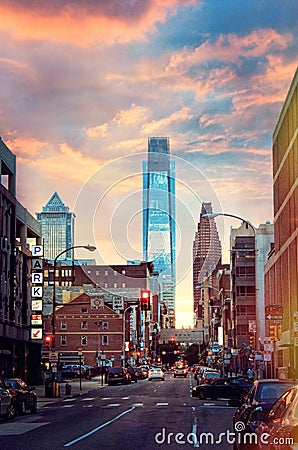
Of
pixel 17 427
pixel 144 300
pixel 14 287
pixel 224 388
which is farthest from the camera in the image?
pixel 14 287

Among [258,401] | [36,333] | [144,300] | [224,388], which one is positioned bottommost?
[224,388]

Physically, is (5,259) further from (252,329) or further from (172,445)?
(172,445)

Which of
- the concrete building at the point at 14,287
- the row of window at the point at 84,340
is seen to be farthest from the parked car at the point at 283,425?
the row of window at the point at 84,340

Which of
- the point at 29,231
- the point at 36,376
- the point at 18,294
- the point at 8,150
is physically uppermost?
the point at 8,150

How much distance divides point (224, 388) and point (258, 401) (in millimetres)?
29252

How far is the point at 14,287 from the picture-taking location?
66875 millimetres

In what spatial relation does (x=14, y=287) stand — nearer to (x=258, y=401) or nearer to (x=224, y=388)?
(x=224, y=388)

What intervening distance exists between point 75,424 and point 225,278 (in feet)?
478

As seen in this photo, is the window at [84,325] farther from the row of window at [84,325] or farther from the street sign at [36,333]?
the street sign at [36,333]

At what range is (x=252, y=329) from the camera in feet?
188

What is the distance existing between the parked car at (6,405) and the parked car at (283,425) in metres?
18.0

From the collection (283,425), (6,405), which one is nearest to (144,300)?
(6,405)

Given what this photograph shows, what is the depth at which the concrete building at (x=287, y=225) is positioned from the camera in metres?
68.4

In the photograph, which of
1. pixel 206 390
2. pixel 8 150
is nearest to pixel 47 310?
pixel 8 150
